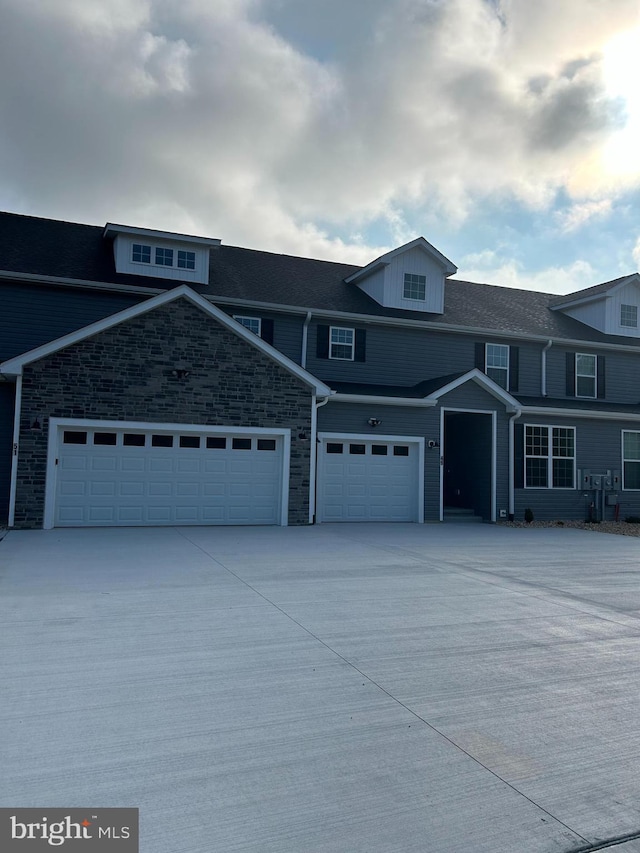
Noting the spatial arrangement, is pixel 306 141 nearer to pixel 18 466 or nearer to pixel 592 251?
pixel 592 251

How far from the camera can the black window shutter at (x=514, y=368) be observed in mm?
20172

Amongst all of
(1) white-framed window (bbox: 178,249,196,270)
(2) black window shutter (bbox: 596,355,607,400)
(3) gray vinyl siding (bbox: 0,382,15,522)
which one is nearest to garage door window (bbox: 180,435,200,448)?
(3) gray vinyl siding (bbox: 0,382,15,522)

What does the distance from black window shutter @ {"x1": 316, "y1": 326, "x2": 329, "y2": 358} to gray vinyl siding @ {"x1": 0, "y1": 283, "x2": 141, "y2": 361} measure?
5549mm

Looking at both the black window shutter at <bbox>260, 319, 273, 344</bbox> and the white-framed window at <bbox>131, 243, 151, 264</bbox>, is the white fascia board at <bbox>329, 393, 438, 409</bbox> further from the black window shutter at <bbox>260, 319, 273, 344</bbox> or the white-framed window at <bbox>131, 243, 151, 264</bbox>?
the white-framed window at <bbox>131, 243, 151, 264</bbox>

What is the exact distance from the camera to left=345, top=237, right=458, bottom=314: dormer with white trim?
64.5 feet

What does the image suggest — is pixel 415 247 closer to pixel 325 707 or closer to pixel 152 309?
pixel 152 309

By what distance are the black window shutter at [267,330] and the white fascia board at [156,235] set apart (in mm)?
2583

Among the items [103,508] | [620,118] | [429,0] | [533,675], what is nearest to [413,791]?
[533,675]

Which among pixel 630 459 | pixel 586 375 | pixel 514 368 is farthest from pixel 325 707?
pixel 586 375

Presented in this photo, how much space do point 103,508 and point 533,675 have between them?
11062 mm

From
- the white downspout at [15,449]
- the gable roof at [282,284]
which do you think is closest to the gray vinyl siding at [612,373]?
the gable roof at [282,284]

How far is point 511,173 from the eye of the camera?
52.3ft

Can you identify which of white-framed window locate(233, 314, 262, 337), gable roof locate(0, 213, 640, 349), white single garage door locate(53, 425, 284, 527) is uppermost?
gable roof locate(0, 213, 640, 349)

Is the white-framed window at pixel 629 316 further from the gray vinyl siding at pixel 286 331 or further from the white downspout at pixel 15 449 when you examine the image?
the white downspout at pixel 15 449
